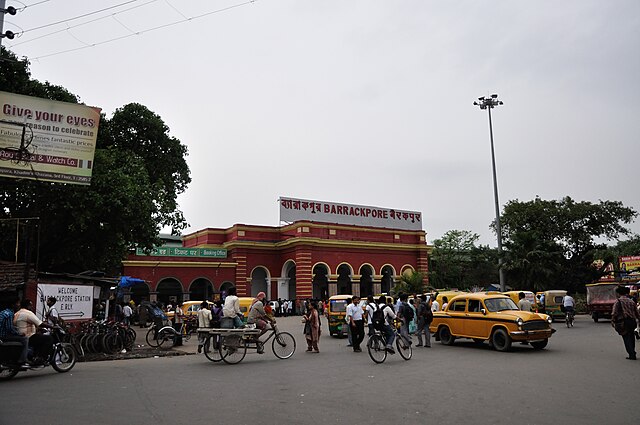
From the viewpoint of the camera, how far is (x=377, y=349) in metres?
11.7

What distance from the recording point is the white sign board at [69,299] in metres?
13.7

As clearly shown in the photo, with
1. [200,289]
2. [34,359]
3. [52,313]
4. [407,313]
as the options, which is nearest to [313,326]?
[407,313]

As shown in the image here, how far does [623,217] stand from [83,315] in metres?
44.6

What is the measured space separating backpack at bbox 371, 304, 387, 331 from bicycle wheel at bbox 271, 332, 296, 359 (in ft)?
7.03

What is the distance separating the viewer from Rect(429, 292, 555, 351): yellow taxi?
532 inches

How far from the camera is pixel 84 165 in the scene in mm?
13805

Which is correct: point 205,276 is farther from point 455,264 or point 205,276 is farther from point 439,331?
point 439,331

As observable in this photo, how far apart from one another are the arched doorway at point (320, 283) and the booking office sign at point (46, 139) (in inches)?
1092

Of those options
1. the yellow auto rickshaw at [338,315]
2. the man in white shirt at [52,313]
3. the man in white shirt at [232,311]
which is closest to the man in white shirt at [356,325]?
the man in white shirt at [232,311]

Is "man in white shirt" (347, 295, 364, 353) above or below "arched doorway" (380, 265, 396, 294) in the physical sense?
below

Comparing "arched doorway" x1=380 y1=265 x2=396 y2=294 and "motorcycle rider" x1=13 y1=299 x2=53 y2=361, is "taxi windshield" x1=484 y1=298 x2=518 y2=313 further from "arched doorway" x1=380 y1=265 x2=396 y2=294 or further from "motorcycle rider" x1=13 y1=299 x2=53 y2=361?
"arched doorway" x1=380 y1=265 x2=396 y2=294

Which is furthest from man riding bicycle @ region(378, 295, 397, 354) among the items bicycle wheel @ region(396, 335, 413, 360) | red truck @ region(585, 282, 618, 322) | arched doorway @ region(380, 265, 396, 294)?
arched doorway @ region(380, 265, 396, 294)

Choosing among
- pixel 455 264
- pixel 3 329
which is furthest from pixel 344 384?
pixel 455 264

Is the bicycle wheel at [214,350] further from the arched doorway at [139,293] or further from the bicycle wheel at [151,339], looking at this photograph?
the arched doorway at [139,293]
